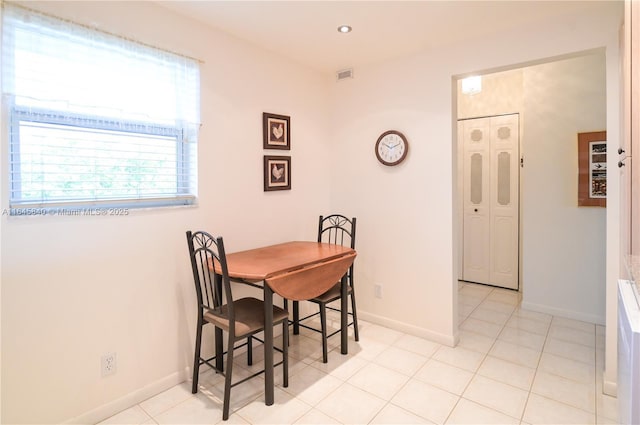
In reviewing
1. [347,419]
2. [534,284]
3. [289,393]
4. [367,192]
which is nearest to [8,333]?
[289,393]

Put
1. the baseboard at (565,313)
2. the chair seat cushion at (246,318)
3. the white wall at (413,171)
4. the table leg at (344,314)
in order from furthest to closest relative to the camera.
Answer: the baseboard at (565,313)
the table leg at (344,314)
the white wall at (413,171)
the chair seat cushion at (246,318)

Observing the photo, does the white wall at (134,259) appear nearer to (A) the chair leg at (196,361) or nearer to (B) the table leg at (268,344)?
(A) the chair leg at (196,361)

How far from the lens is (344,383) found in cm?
234

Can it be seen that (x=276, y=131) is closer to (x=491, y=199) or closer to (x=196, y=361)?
(x=196, y=361)

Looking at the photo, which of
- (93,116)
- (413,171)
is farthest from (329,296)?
(93,116)

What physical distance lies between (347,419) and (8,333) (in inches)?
68.7

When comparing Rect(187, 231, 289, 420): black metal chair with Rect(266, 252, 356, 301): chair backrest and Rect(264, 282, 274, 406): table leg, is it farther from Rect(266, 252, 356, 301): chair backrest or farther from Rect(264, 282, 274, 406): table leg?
Rect(266, 252, 356, 301): chair backrest

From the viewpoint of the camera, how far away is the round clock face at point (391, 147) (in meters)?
3.02

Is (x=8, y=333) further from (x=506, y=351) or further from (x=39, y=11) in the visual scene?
(x=506, y=351)

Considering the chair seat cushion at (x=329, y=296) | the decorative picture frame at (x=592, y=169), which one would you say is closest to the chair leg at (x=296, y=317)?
the chair seat cushion at (x=329, y=296)

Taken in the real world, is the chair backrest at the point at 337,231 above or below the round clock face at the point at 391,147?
below

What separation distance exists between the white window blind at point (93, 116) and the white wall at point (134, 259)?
89 mm

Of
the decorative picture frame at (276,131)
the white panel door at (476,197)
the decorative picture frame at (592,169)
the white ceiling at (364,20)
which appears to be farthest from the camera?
the white panel door at (476,197)

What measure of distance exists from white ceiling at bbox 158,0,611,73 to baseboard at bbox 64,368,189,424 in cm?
233
